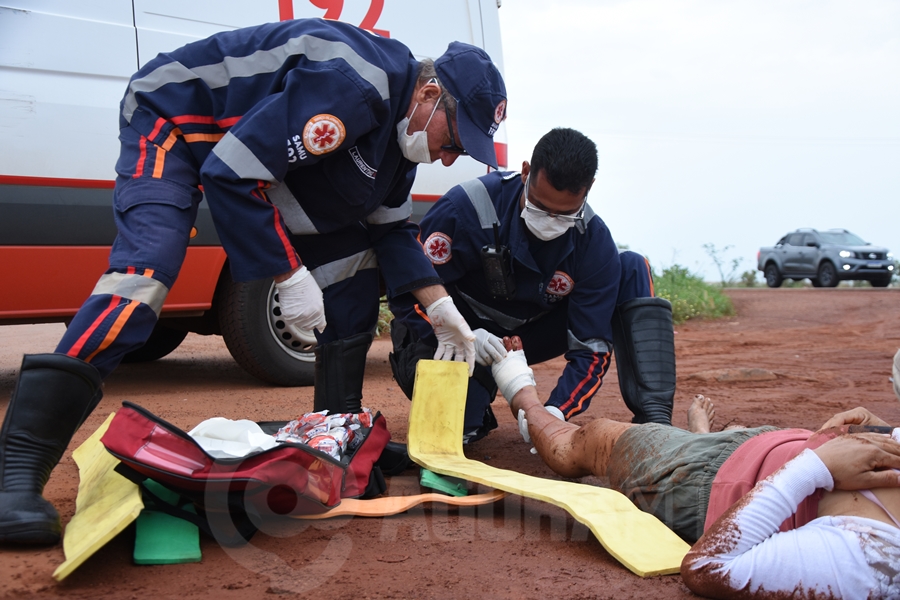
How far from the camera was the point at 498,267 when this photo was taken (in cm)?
317

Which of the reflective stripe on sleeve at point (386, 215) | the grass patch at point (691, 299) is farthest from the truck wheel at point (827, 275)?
the reflective stripe on sleeve at point (386, 215)

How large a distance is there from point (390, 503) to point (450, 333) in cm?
87

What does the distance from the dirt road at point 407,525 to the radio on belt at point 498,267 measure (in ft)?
2.13

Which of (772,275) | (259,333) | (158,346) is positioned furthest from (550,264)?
(772,275)

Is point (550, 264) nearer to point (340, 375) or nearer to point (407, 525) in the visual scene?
point (340, 375)

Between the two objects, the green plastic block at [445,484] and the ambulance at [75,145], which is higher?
the ambulance at [75,145]

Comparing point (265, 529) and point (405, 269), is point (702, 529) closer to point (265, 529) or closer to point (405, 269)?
point (265, 529)

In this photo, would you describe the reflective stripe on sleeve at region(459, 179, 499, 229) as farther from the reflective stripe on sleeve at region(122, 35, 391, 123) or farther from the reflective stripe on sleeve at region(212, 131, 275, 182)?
the reflective stripe on sleeve at region(212, 131, 275, 182)

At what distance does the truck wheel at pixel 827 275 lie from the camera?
1627 centimetres

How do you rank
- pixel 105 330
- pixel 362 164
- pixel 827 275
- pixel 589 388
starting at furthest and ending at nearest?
pixel 827 275, pixel 589 388, pixel 362 164, pixel 105 330

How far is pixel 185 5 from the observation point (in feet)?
12.4

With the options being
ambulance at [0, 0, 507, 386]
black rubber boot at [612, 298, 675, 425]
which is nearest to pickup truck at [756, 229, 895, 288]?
black rubber boot at [612, 298, 675, 425]

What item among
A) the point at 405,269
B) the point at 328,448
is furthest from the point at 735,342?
the point at 328,448

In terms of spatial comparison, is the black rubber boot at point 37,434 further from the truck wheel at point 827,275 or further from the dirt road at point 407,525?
the truck wheel at point 827,275
